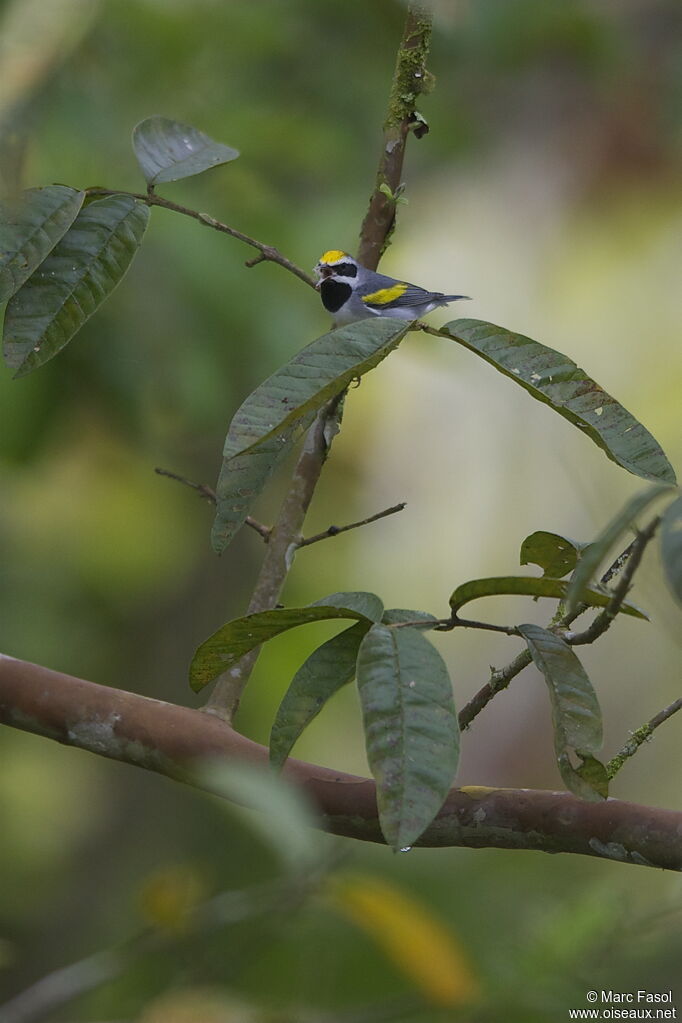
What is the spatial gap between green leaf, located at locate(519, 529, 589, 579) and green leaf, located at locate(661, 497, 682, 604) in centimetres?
A: 31

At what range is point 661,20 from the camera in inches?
205

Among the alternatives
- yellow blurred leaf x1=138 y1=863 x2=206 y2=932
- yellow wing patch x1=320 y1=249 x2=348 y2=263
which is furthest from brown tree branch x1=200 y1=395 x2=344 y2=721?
yellow wing patch x1=320 y1=249 x2=348 y2=263

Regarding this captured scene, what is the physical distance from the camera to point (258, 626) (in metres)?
1.01

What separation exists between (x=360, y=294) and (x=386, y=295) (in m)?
0.36

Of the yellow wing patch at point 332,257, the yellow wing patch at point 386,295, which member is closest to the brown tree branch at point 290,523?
the yellow wing patch at point 332,257

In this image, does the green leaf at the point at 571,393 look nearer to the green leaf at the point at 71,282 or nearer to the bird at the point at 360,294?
the green leaf at the point at 71,282

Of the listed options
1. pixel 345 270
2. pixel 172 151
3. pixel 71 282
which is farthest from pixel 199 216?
pixel 345 270

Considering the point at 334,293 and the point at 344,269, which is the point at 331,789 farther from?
the point at 334,293

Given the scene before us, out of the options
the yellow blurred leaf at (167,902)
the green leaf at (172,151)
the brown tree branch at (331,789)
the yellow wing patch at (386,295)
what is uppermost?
the green leaf at (172,151)

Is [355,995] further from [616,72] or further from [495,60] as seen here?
[616,72]

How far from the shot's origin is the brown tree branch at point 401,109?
1330 millimetres

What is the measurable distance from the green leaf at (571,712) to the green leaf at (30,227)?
0.58m

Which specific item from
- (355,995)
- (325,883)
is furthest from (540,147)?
(325,883)

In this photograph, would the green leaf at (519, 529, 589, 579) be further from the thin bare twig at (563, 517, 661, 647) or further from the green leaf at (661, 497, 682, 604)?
the green leaf at (661, 497, 682, 604)
